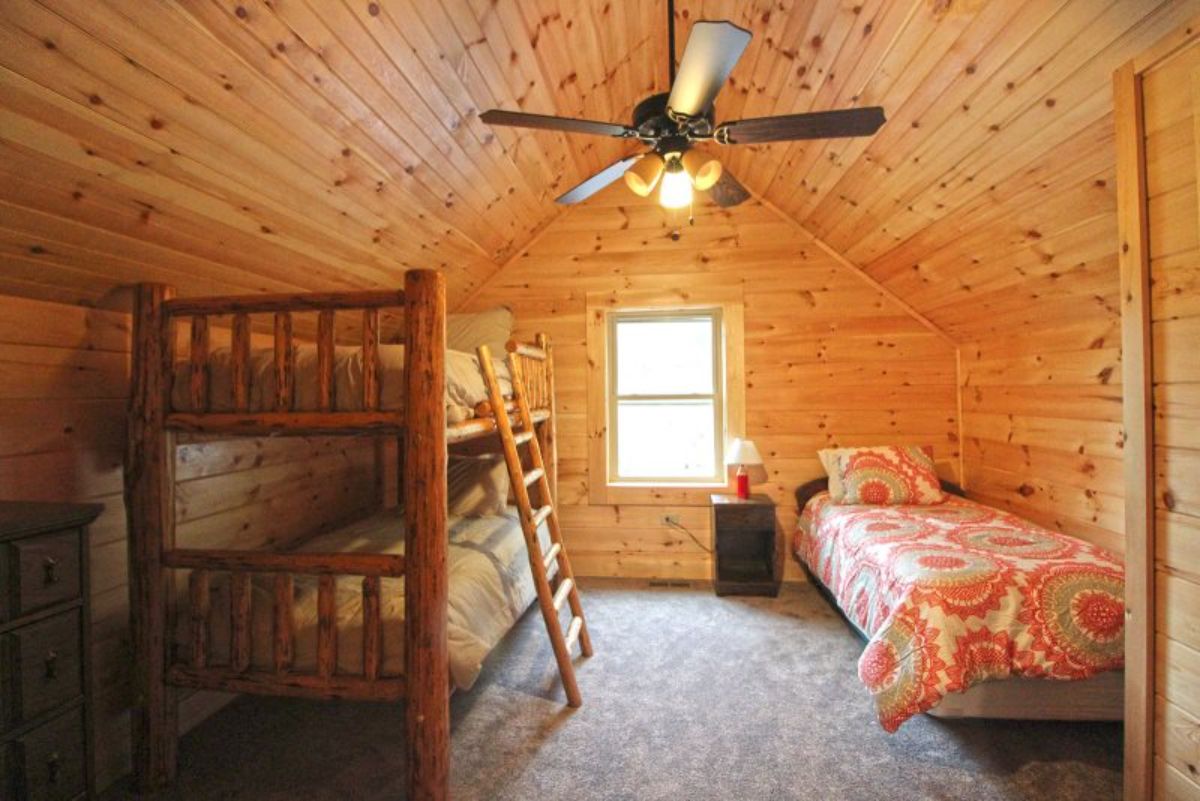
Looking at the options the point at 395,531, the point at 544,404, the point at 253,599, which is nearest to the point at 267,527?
the point at 395,531

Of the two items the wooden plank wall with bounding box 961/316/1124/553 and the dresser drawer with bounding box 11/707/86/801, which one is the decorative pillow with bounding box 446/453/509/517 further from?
the wooden plank wall with bounding box 961/316/1124/553

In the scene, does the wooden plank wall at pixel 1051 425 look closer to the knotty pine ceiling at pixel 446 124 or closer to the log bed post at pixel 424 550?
the knotty pine ceiling at pixel 446 124

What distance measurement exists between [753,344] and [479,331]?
71.3 inches

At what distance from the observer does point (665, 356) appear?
3.62 meters

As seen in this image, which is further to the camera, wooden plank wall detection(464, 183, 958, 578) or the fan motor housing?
wooden plank wall detection(464, 183, 958, 578)

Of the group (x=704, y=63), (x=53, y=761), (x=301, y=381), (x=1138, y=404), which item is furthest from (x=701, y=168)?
(x=53, y=761)

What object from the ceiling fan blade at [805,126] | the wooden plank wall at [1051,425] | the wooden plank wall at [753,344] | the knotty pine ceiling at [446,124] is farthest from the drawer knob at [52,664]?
the wooden plank wall at [1051,425]

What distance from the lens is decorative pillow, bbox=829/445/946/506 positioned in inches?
115

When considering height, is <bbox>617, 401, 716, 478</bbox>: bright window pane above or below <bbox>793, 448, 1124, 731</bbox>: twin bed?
above

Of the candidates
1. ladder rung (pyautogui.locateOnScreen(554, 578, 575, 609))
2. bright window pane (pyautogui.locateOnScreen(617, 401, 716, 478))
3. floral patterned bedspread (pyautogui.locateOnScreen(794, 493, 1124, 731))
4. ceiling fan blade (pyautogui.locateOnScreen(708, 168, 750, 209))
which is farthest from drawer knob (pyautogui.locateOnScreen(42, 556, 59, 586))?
bright window pane (pyautogui.locateOnScreen(617, 401, 716, 478))

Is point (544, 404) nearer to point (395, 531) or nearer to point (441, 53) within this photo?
point (395, 531)

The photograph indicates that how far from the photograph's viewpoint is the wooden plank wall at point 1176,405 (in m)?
1.19

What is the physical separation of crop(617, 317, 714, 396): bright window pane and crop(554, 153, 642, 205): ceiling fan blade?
5.39 feet

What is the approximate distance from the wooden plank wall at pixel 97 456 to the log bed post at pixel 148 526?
18 centimetres
